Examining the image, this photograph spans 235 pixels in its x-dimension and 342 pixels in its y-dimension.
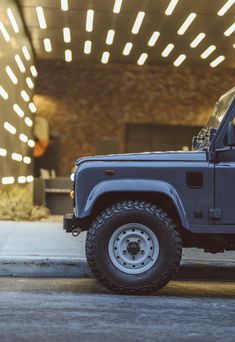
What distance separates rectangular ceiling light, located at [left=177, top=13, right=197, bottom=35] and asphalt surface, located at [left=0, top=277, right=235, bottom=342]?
40.8ft

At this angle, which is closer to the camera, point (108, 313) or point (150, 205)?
point (108, 313)

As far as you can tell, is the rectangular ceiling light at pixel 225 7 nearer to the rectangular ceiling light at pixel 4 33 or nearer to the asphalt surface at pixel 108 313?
the rectangular ceiling light at pixel 4 33

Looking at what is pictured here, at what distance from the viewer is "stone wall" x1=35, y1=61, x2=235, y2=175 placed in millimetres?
31094

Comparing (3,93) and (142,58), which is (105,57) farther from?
(3,93)

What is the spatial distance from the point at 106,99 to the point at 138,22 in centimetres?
974

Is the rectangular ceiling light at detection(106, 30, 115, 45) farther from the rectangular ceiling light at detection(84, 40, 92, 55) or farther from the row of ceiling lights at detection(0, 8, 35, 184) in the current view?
the row of ceiling lights at detection(0, 8, 35, 184)

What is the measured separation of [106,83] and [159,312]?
2447 cm

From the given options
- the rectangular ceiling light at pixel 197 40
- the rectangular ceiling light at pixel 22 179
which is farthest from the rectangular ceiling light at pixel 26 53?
the rectangular ceiling light at pixel 197 40

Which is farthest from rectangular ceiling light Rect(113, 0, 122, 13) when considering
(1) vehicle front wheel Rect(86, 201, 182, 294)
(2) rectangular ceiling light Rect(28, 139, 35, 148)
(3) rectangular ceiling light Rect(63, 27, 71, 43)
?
(1) vehicle front wheel Rect(86, 201, 182, 294)

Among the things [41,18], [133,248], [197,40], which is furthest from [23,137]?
[133,248]

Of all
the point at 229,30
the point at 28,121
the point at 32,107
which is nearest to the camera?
the point at 229,30

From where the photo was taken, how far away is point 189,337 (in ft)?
20.1

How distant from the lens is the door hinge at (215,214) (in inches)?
339

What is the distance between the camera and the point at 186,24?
70.9 feet
